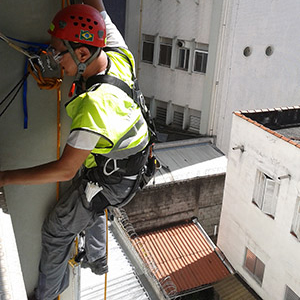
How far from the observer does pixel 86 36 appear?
125 inches

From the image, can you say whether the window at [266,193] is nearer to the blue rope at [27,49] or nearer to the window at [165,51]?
the window at [165,51]

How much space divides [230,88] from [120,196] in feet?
50.3

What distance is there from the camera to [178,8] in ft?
60.8

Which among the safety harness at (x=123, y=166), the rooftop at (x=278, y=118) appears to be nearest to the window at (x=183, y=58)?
the rooftop at (x=278, y=118)

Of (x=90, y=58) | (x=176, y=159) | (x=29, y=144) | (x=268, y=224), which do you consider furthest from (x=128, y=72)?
(x=176, y=159)

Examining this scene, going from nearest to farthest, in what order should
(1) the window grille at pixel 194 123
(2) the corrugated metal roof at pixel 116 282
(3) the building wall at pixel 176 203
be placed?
(2) the corrugated metal roof at pixel 116 282 → (3) the building wall at pixel 176 203 → (1) the window grille at pixel 194 123

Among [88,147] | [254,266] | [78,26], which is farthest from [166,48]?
[88,147]

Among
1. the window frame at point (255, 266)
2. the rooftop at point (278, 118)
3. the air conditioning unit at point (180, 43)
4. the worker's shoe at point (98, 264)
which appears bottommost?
the window frame at point (255, 266)

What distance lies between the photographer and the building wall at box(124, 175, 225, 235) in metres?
16.5

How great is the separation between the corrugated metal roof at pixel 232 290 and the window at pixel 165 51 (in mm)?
9871

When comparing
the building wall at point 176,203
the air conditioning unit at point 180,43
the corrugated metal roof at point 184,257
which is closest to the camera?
the corrugated metal roof at point 184,257

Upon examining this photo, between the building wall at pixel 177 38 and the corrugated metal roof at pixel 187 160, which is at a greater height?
the building wall at pixel 177 38

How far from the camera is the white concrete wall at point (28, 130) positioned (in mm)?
3094

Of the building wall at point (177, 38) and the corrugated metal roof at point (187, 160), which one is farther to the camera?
the building wall at point (177, 38)
